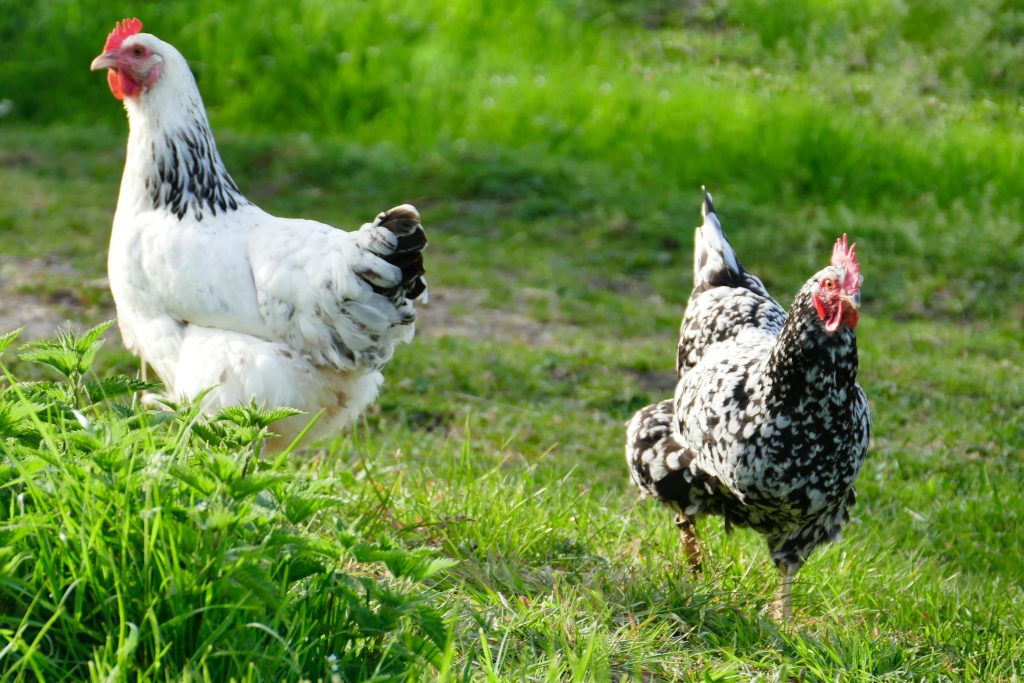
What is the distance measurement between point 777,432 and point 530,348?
122 inches

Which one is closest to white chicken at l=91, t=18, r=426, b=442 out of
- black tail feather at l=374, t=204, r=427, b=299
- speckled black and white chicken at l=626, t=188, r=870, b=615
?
black tail feather at l=374, t=204, r=427, b=299

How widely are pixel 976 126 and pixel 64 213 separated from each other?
6.90 metres

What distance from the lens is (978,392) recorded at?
5.95 m

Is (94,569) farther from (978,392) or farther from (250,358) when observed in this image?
(978,392)

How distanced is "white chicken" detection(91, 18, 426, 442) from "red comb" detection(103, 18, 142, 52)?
0.01 m

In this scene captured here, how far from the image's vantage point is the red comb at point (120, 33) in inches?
165

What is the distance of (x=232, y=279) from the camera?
3.84m

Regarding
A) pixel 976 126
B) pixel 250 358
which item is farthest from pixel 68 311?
pixel 976 126

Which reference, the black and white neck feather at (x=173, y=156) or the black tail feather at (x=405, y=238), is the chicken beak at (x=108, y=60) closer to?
the black and white neck feather at (x=173, y=156)

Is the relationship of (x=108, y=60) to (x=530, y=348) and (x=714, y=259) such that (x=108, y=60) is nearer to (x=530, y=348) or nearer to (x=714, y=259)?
(x=714, y=259)

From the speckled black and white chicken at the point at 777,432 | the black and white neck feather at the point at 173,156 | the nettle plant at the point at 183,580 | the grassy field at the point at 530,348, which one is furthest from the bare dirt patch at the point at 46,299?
the nettle plant at the point at 183,580

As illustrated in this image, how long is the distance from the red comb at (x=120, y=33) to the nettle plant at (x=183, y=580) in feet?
7.43

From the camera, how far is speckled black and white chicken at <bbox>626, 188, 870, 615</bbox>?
3252 mm

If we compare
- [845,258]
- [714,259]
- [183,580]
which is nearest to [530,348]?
[714,259]
